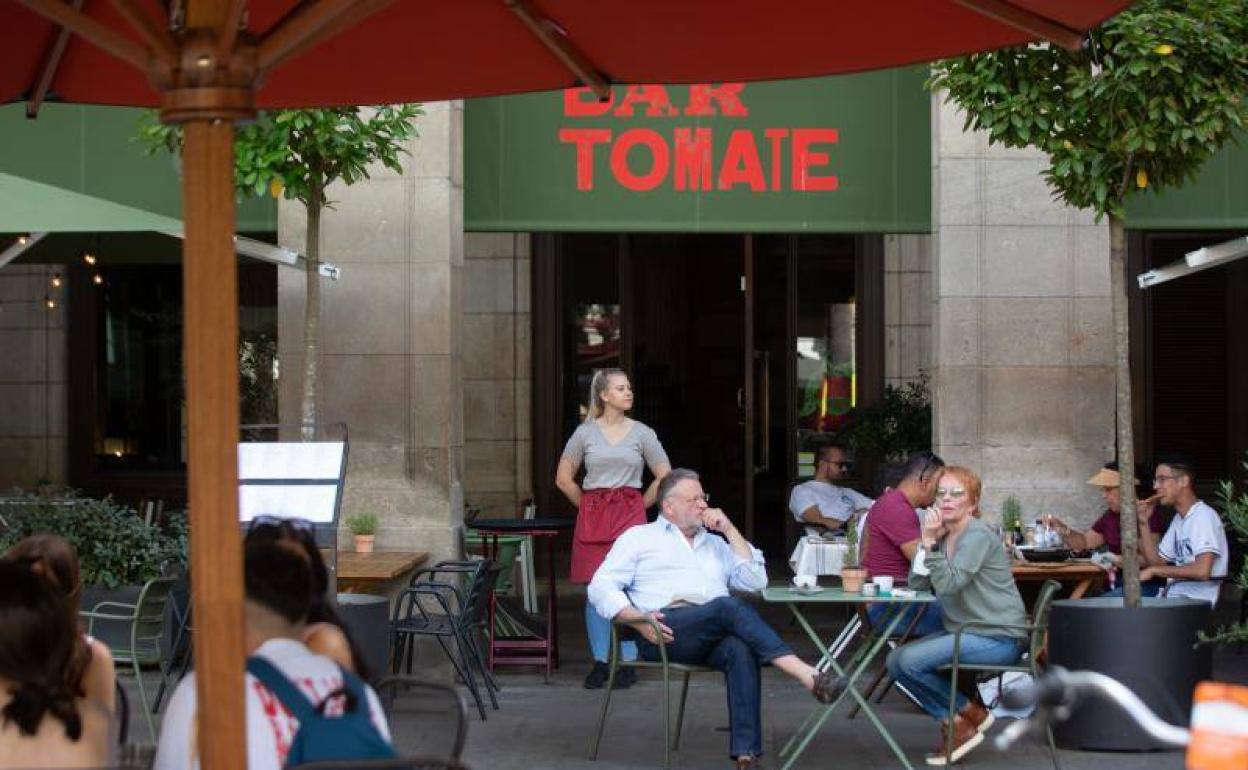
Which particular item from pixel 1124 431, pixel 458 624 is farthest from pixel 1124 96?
pixel 458 624

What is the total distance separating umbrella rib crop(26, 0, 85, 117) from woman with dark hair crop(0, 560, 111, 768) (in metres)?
2.85

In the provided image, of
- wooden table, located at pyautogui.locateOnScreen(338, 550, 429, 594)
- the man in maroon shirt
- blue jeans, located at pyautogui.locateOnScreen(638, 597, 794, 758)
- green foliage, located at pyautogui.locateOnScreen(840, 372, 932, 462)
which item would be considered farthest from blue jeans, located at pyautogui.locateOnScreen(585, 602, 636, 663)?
green foliage, located at pyautogui.locateOnScreen(840, 372, 932, 462)

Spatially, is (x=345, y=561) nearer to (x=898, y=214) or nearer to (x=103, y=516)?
(x=103, y=516)

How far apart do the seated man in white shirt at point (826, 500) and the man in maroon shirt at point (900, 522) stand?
8.98 ft

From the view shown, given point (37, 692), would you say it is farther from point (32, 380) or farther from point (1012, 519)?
point (32, 380)

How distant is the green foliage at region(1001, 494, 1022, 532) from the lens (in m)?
11.2

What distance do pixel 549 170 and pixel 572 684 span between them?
329 cm

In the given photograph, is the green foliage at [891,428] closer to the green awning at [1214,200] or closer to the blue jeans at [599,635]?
the green awning at [1214,200]

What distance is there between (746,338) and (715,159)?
4.09 metres

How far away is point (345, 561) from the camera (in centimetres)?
1102

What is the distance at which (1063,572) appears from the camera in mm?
10055

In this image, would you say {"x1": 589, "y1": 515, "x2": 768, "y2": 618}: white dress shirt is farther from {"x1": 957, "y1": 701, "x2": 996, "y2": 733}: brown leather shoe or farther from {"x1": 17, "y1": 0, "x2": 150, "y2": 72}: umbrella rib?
{"x1": 17, "y1": 0, "x2": 150, "y2": 72}: umbrella rib

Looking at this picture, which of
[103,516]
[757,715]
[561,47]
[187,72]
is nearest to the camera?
[187,72]

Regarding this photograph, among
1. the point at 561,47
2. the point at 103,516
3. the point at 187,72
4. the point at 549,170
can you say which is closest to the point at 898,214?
the point at 549,170
